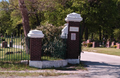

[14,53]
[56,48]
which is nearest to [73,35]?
[56,48]

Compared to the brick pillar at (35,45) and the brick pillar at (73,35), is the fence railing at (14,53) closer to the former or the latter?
the brick pillar at (35,45)

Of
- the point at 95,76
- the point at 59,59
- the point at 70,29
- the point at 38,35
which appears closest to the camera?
the point at 95,76

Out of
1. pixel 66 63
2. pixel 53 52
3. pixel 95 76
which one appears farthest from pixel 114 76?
pixel 53 52

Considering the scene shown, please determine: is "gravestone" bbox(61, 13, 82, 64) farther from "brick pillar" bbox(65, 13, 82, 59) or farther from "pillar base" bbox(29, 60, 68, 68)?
"pillar base" bbox(29, 60, 68, 68)

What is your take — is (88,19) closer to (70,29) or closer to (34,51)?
(70,29)

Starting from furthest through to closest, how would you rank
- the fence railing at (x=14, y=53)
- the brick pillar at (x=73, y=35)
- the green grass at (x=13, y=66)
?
the brick pillar at (x=73, y=35) < the fence railing at (x=14, y=53) < the green grass at (x=13, y=66)

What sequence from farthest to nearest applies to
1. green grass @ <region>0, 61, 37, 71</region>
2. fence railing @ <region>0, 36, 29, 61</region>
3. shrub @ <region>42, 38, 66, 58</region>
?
shrub @ <region>42, 38, 66, 58</region>
fence railing @ <region>0, 36, 29, 61</region>
green grass @ <region>0, 61, 37, 71</region>

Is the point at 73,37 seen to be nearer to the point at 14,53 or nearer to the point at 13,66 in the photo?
the point at 14,53

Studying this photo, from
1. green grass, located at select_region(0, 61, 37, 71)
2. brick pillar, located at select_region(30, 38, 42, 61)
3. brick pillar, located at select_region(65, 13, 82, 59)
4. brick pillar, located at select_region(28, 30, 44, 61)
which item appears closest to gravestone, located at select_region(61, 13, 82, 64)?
brick pillar, located at select_region(65, 13, 82, 59)

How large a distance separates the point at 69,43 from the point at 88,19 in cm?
2388

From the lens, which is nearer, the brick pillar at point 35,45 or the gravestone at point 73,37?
the brick pillar at point 35,45

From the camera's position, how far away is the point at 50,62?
8891 mm

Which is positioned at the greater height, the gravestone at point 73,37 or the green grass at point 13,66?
the gravestone at point 73,37

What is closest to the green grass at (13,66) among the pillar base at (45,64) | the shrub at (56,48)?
the pillar base at (45,64)
